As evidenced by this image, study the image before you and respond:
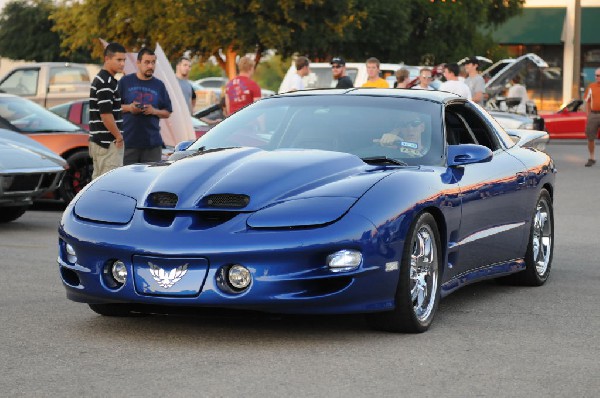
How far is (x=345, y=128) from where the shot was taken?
7984mm

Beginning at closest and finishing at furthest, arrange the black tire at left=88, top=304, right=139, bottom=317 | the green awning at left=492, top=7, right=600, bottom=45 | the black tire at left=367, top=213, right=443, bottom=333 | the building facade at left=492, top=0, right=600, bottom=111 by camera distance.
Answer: the black tire at left=367, top=213, right=443, bottom=333, the black tire at left=88, top=304, right=139, bottom=317, the green awning at left=492, top=7, right=600, bottom=45, the building facade at left=492, top=0, right=600, bottom=111

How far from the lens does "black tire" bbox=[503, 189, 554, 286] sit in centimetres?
923

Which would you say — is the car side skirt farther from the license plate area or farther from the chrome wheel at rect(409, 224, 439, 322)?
the license plate area

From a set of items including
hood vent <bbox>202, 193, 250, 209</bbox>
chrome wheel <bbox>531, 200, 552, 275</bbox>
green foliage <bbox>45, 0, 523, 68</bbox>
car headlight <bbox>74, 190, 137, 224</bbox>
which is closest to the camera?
hood vent <bbox>202, 193, 250, 209</bbox>

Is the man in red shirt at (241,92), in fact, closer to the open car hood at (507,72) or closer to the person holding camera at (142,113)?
the person holding camera at (142,113)

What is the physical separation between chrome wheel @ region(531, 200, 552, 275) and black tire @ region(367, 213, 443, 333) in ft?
6.70

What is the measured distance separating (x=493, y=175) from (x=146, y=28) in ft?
129

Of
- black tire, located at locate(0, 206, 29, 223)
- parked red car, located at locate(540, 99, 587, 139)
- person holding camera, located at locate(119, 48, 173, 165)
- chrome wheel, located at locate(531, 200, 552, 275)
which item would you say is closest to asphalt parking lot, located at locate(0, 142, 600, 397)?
chrome wheel, located at locate(531, 200, 552, 275)

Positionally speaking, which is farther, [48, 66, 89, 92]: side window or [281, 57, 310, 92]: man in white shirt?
[48, 66, 89, 92]: side window

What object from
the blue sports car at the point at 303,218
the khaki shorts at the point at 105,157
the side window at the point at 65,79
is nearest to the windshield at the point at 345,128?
the blue sports car at the point at 303,218

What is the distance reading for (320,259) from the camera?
6.56m

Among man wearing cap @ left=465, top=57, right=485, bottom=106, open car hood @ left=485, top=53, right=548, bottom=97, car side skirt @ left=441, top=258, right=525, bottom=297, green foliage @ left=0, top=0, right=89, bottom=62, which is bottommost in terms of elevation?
green foliage @ left=0, top=0, right=89, bottom=62

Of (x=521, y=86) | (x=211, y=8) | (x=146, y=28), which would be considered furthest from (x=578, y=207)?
(x=146, y=28)

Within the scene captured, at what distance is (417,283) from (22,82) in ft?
65.8
